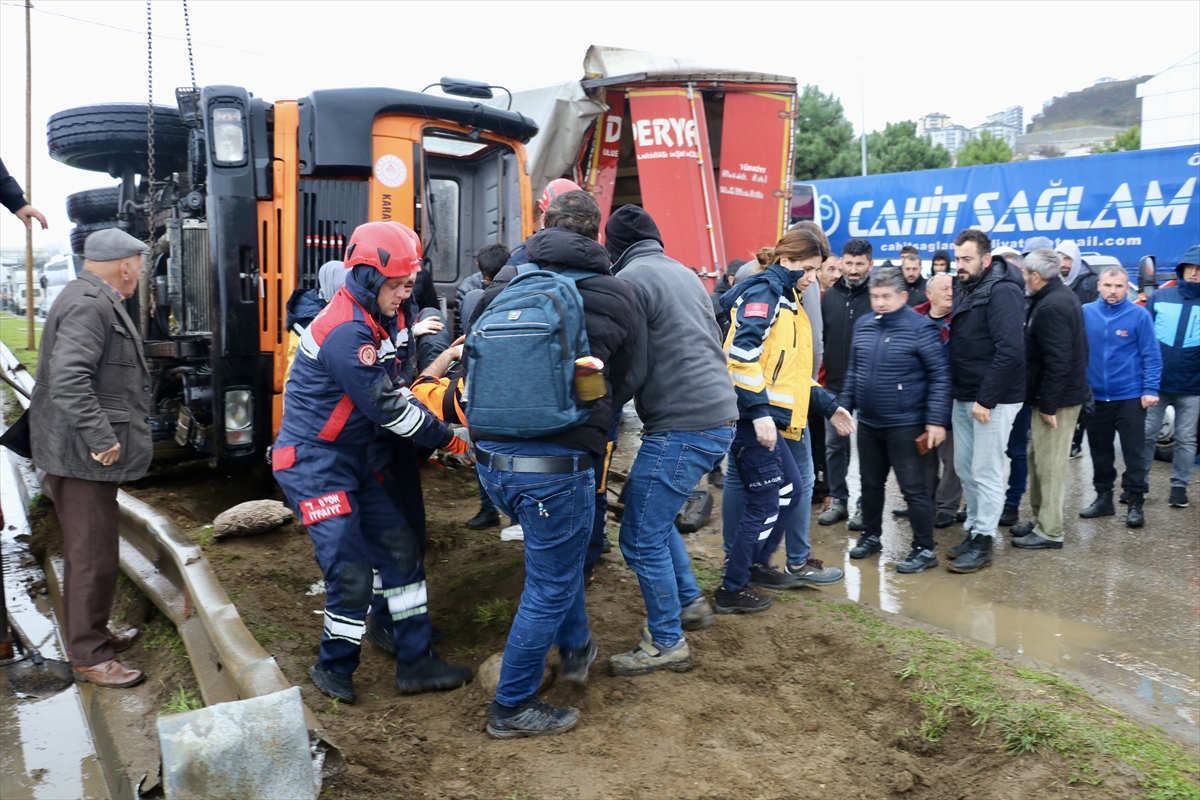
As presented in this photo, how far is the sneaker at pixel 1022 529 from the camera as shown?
604 centimetres

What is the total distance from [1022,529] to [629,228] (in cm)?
386

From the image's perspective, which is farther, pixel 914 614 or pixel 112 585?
pixel 914 614

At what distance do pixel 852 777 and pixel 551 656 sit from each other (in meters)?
1.28

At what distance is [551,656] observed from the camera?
3.75 meters

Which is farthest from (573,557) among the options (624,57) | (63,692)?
(624,57)

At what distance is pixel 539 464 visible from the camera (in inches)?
122

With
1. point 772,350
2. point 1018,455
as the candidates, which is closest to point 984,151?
point 1018,455

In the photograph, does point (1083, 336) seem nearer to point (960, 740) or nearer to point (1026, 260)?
point (1026, 260)

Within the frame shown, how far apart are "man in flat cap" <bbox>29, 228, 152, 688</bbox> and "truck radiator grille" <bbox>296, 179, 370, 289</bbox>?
184cm

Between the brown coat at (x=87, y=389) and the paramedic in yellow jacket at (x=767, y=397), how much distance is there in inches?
Answer: 107

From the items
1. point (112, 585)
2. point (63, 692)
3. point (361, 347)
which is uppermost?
point (361, 347)

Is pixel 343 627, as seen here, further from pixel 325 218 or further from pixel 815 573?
pixel 325 218

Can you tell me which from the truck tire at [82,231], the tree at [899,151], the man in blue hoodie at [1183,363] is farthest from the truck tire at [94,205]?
the tree at [899,151]

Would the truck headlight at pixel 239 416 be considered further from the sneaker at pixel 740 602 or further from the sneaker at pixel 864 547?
the sneaker at pixel 864 547
